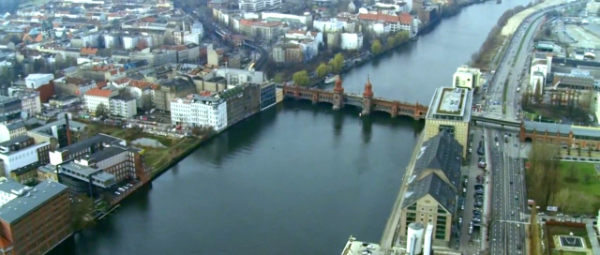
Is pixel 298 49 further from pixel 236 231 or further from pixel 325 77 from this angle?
pixel 236 231

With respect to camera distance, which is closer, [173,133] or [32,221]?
[32,221]

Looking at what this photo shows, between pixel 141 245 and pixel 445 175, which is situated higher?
pixel 445 175

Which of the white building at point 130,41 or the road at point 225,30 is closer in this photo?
the road at point 225,30

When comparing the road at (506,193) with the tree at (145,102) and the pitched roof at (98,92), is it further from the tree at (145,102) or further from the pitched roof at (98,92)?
the pitched roof at (98,92)

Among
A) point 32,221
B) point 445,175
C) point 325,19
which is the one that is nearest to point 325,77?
point 325,19

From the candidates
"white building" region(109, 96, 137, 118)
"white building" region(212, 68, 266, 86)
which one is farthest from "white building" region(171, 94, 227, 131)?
"white building" region(212, 68, 266, 86)

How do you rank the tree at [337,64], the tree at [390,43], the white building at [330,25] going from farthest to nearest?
1. the white building at [330,25]
2. the tree at [390,43]
3. the tree at [337,64]

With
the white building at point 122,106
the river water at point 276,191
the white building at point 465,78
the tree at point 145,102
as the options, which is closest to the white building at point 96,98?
the white building at point 122,106
